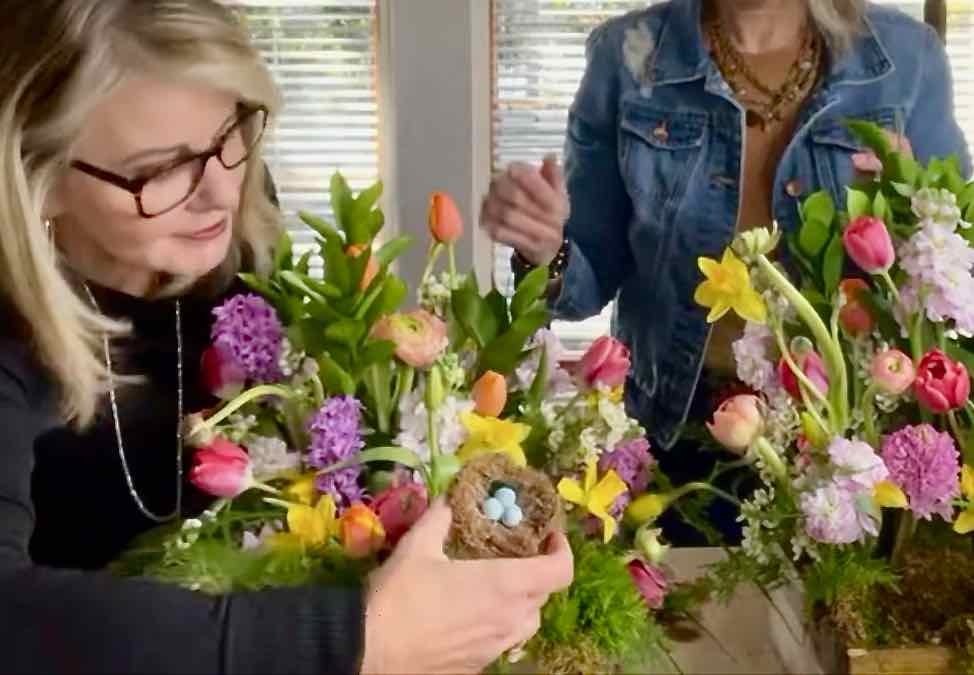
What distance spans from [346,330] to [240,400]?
89 mm

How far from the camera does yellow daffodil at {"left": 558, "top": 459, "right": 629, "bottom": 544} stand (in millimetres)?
877

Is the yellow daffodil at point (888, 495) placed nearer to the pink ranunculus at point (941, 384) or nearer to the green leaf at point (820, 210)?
the pink ranunculus at point (941, 384)

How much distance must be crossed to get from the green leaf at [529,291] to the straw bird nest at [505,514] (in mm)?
125

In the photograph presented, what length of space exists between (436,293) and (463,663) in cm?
28

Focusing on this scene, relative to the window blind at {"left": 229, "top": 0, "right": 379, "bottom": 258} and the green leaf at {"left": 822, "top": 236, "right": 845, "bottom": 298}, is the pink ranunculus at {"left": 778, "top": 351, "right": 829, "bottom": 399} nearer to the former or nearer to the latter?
the green leaf at {"left": 822, "top": 236, "right": 845, "bottom": 298}

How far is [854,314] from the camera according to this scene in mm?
930

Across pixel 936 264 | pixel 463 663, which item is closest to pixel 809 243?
pixel 936 264

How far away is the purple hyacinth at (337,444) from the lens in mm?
853

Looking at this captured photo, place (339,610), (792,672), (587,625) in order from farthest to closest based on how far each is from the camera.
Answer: (792,672), (587,625), (339,610)

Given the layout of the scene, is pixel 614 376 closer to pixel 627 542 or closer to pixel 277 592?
pixel 627 542

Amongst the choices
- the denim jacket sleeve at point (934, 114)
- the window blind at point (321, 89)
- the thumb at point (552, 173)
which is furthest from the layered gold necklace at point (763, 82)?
the window blind at point (321, 89)

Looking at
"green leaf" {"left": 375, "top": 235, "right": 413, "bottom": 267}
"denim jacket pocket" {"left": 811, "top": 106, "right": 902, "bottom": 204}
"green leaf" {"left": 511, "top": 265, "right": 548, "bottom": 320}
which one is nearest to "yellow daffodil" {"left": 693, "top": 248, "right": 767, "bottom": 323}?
"green leaf" {"left": 511, "top": 265, "right": 548, "bottom": 320}

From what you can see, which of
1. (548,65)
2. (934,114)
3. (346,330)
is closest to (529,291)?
(346,330)

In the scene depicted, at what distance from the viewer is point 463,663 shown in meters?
0.77
